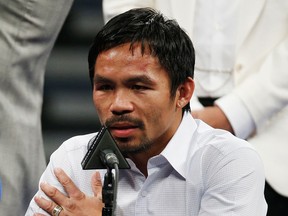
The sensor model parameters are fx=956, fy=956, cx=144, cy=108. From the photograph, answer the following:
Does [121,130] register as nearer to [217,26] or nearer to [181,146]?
[181,146]

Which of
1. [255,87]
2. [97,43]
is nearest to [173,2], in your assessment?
[255,87]

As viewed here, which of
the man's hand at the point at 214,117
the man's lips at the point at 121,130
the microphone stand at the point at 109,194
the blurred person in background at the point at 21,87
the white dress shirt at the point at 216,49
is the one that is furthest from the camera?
the white dress shirt at the point at 216,49

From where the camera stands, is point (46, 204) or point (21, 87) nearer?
point (46, 204)

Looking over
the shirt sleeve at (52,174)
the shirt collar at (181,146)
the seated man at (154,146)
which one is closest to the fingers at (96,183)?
the seated man at (154,146)

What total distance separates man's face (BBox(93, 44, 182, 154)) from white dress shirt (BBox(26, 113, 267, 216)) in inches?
4.6

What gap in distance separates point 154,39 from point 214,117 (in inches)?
28.7

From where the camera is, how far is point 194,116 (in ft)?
14.0

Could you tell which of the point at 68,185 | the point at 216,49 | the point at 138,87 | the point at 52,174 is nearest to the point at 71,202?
the point at 68,185

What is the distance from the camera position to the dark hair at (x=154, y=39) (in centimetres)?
370

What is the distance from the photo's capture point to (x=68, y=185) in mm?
3689

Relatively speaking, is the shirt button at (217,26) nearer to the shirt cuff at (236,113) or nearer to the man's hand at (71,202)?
the shirt cuff at (236,113)

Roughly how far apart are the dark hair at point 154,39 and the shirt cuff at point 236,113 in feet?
1.49

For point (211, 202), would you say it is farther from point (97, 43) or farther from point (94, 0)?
point (94, 0)

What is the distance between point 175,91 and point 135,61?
0.83 ft
